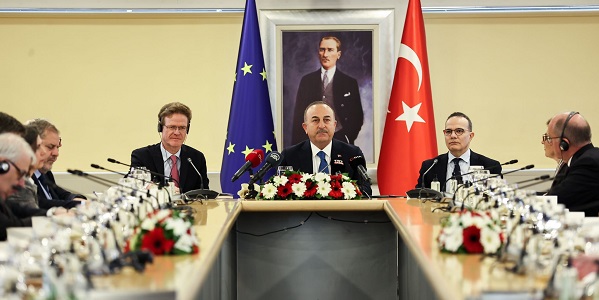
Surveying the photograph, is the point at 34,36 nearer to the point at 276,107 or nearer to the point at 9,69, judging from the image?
the point at 9,69

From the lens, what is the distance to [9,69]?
7.44 m

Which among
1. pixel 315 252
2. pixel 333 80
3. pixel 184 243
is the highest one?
pixel 333 80

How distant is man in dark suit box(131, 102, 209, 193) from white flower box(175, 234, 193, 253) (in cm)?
302

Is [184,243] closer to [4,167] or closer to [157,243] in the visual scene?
[157,243]

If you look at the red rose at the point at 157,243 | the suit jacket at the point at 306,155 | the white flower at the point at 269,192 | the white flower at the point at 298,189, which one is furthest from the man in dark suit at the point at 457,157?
the red rose at the point at 157,243

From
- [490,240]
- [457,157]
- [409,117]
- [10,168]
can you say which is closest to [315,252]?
[457,157]

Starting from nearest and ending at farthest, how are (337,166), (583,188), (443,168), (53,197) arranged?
(583,188) → (53,197) → (337,166) → (443,168)

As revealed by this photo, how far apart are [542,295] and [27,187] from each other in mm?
2942

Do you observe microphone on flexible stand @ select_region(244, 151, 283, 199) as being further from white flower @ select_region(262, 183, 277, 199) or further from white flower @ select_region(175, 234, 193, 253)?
white flower @ select_region(175, 234, 193, 253)

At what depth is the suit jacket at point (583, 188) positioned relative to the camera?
16.3 ft

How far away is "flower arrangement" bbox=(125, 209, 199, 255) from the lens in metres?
2.87

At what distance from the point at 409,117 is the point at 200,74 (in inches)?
74.5

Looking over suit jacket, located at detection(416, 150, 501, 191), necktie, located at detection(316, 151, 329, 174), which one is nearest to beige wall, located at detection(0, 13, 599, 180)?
suit jacket, located at detection(416, 150, 501, 191)

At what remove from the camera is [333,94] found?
7398mm
